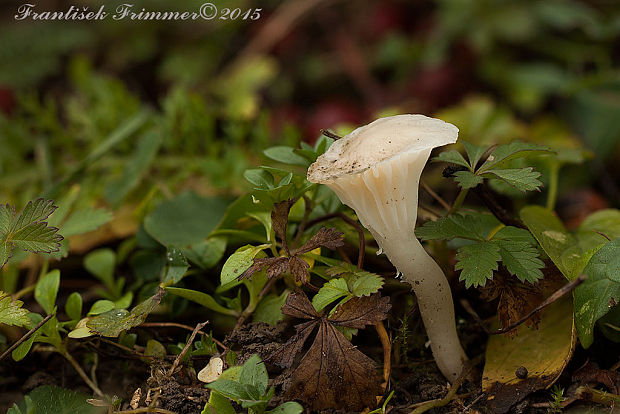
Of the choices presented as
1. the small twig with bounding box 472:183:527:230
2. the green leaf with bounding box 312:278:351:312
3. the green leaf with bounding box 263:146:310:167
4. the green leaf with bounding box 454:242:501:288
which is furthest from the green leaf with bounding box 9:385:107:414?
the small twig with bounding box 472:183:527:230

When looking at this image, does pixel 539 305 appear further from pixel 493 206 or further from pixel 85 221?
pixel 85 221

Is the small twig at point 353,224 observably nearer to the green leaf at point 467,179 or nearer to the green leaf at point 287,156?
the green leaf at point 287,156

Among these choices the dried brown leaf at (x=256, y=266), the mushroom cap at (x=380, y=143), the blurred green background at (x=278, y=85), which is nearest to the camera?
the mushroom cap at (x=380, y=143)

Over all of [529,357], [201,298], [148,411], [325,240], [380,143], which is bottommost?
[529,357]

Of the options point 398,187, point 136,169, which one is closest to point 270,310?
point 398,187

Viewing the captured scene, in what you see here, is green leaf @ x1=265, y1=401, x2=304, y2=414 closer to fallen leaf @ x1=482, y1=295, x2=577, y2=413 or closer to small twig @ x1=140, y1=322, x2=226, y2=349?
small twig @ x1=140, y1=322, x2=226, y2=349

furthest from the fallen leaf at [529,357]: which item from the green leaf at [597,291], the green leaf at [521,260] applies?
the green leaf at [521,260]

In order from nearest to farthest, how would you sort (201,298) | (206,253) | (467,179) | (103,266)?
(467,179) < (201,298) < (206,253) < (103,266)
